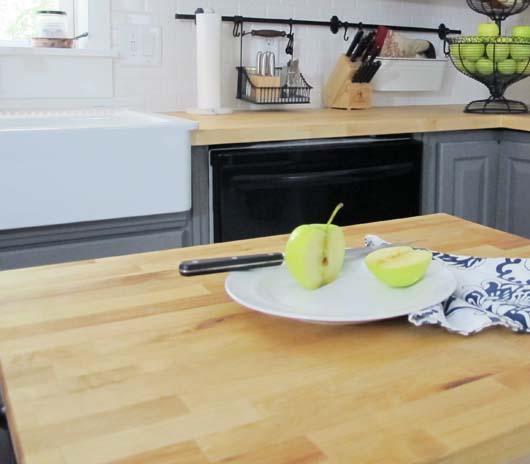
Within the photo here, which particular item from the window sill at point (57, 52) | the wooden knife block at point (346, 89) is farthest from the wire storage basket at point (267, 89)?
the window sill at point (57, 52)

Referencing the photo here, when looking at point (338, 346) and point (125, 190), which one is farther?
point (125, 190)

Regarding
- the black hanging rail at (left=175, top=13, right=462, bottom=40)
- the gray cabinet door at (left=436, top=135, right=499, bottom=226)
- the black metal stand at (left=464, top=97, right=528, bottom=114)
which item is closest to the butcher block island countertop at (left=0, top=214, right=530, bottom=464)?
the gray cabinet door at (left=436, top=135, right=499, bottom=226)

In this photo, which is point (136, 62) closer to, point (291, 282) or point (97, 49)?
point (97, 49)

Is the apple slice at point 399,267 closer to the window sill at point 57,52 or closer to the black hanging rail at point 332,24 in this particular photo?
the window sill at point 57,52

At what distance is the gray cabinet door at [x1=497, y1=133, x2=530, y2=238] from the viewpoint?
260 cm

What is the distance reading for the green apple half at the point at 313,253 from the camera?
2.86ft

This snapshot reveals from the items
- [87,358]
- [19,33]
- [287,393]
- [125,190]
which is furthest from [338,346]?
[19,33]

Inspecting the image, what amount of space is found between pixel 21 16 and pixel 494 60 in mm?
1741

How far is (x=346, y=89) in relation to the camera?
280cm

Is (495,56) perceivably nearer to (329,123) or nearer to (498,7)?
(498,7)

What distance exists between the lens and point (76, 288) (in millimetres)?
961

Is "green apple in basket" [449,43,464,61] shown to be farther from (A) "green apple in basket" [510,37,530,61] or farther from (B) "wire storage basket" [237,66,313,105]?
(B) "wire storage basket" [237,66,313,105]

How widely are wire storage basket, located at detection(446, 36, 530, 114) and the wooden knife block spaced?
14.7 inches

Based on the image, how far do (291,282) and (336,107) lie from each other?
205cm
